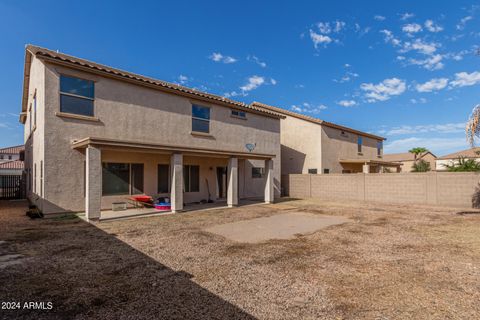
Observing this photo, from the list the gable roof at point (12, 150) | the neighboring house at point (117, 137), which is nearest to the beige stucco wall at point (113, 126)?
the neighboring house at point (117, 137)

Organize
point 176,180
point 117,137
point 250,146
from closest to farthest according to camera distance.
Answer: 1. point 176,180
2. point 117,137
3. point 250,146

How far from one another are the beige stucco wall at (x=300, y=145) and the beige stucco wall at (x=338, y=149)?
651mm

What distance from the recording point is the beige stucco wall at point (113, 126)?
1052 centimetres

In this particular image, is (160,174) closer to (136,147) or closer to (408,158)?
(136,147)

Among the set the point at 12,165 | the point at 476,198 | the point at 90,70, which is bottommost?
the point at 476,198

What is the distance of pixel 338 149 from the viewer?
25.1 metres

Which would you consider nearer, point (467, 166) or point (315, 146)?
point (467, 166)

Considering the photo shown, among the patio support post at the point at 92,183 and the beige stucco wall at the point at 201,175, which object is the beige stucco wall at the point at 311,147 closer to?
the beige stucco wall at the point at 201,175

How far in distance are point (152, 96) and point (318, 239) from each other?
11.0 meters

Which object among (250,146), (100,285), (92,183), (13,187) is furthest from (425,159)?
(13,187)

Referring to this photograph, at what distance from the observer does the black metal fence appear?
800 inches

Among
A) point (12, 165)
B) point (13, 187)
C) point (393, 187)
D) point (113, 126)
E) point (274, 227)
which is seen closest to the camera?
point (274, 227)

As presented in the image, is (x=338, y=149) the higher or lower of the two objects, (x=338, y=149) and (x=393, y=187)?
the higher

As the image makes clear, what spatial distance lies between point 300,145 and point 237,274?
20.4 metres
